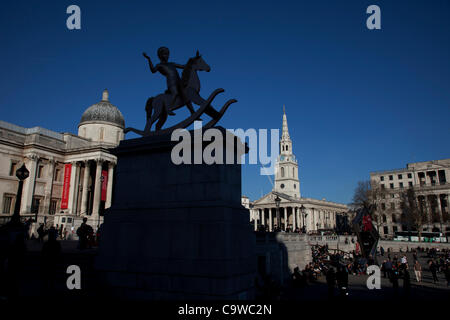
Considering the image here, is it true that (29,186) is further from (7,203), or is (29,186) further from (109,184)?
(109,184)

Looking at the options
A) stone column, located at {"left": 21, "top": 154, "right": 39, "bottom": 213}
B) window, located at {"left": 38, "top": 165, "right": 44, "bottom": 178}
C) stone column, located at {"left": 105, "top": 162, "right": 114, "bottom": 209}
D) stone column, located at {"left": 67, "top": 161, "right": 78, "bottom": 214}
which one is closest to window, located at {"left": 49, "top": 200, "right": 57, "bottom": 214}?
stone column, located at {"left": 67, "top": 161, "right": 78, "bottom": 214}

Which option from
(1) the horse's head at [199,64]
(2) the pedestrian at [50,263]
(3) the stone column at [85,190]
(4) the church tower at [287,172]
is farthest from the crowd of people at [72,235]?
(4) the church tower at [287,172]

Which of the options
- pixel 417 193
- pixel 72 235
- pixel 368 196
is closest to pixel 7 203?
pixel 72 235

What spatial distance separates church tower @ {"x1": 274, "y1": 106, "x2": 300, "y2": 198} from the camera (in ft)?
367

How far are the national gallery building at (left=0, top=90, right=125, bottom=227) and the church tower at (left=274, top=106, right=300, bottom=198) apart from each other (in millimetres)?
76514

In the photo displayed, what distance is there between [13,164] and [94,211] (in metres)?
12.2

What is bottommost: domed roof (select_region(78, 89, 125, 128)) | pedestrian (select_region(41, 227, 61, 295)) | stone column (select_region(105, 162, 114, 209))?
pedestrian (select_region(41, 227, 61, 295))

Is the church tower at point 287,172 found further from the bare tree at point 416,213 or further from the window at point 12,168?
the window at point 12,168

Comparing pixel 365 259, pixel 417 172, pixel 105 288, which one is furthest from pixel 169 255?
pixel 417 172

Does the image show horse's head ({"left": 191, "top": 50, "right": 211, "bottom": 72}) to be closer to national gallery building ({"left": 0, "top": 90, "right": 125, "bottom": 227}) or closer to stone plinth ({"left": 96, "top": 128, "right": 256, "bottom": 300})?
stone plinth ({"left": 96, "top": 128, "right": 256, "bottom": 300})

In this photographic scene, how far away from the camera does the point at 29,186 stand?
40594 mm

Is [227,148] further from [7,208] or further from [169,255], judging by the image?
[7,208]

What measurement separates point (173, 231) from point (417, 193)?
85.3m

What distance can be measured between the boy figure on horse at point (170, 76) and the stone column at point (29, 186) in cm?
3919
